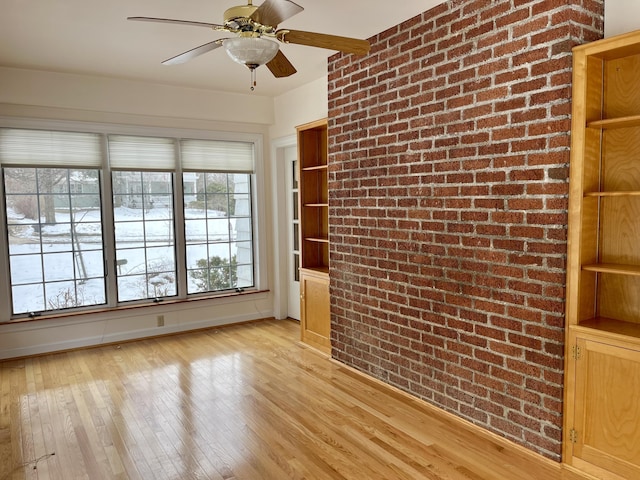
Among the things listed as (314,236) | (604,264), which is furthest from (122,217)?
(604,264)

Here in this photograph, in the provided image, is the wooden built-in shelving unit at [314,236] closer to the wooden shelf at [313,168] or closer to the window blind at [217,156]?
the wooden shelf at [313,168]

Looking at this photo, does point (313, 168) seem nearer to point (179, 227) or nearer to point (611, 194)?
point (179, 227)

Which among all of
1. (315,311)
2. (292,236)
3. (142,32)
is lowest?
(315,311)

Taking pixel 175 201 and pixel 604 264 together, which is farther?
pixel 175 201

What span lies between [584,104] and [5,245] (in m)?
4.89

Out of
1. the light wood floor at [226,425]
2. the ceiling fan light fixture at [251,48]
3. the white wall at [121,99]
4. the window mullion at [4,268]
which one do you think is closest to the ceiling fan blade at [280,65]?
the ceiling fan light fixture at [251,48]

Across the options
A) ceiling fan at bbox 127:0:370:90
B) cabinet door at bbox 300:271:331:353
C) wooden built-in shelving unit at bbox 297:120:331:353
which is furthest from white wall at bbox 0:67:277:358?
ceiling fan at bbox 127:0:370:90

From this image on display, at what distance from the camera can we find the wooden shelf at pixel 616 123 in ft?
7.26

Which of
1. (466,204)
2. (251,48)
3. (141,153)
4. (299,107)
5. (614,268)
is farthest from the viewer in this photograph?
(299,107)

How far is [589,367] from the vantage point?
2422mm

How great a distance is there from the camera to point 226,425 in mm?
3150

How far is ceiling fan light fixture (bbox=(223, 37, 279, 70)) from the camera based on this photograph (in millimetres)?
2201

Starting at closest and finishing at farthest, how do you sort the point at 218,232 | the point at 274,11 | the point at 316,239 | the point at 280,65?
1. the point at 274,11
2. the point at 280,65
3. the point at 316,239
4. the point at 218,232

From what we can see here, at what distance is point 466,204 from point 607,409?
53.5 inches
